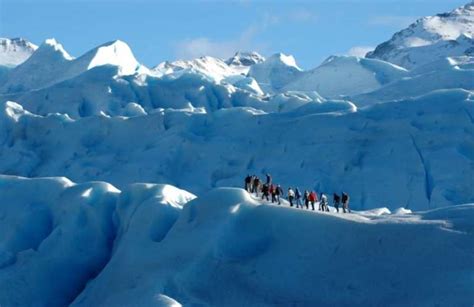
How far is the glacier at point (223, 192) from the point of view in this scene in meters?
15.9

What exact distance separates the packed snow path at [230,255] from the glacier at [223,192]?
4cm

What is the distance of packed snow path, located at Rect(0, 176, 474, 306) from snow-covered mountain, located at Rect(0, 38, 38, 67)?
95.9m

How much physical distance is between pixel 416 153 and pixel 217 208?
15.5m

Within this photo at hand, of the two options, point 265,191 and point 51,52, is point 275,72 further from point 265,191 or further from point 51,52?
point 265,191

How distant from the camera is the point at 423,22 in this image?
4823 inches

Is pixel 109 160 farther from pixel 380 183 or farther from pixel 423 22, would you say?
pixel 423 22

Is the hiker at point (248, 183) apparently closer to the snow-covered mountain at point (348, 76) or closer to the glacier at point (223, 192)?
the glacier at point (223, 192)

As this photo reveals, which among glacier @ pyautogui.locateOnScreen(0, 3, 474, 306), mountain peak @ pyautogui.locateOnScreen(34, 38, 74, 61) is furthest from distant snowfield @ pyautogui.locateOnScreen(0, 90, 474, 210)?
mountain peak @ pyautogui.locateOnScreen(34, 38, 74, 61)

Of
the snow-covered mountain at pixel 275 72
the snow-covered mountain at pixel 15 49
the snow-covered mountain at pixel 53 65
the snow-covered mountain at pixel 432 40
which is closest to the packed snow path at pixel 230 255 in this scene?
the snow-covered mountain at pixel 53 65

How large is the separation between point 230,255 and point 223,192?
1919mm

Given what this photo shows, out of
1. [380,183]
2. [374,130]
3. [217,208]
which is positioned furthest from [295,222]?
[374,130]

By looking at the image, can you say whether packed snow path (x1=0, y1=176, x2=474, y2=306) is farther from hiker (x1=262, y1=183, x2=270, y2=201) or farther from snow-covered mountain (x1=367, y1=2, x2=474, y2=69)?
snow-covered mountain (x1=367, y1=2, x2=474, y2=69)

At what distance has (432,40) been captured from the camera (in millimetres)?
113812

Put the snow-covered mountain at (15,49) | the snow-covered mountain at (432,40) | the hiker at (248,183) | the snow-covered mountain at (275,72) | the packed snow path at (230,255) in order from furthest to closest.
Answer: the snow-covered mountain at (15,49) < the snow-covered mountain at (432,40) < the snow-covered mountain at (275,72) < the hiker at (248,183) < the packed snow path at (230,255)
